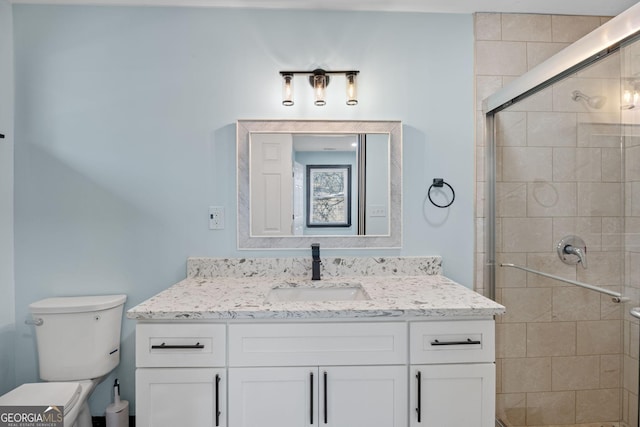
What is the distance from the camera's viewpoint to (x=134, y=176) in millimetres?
1783

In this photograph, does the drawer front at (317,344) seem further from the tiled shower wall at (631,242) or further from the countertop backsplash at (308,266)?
the tiled shower wall at (631,242)

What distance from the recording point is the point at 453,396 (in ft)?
4.17

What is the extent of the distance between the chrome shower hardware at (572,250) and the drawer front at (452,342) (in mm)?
600

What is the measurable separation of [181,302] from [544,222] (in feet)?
5.93

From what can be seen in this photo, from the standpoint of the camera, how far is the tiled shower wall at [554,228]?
4.39 feet

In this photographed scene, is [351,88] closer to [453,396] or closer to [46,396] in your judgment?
[453,396]

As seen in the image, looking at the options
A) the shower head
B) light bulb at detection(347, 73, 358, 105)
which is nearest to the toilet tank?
light bulb at detection(347, 73, 358, 105)

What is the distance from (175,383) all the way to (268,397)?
1.23ft

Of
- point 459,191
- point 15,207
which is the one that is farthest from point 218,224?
point 459,191

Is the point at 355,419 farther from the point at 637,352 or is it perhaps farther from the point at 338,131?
the point at 338,131

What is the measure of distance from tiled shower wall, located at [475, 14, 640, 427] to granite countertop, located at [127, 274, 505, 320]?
0.51 meters

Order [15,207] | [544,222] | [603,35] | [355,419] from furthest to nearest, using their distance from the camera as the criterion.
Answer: [15,207] → [544,222] → [355,419] → [603,35]

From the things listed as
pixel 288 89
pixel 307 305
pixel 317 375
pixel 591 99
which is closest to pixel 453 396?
pixel 317 375

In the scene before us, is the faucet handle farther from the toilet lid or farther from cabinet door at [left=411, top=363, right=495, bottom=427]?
the toilet lid
